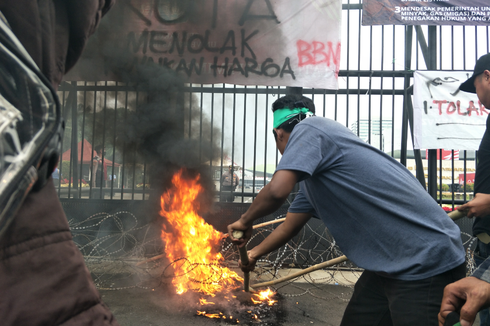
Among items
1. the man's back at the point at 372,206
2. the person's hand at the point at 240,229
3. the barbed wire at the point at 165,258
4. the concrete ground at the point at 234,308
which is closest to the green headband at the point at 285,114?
the man's back at the point at 372,206

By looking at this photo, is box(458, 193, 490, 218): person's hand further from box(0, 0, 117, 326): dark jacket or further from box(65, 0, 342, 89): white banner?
box(65, 0, 342, 89): white banner

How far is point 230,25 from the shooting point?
5984 millimetres

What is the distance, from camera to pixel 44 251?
72 centimetres

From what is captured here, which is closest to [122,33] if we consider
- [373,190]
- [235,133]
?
[235,133]

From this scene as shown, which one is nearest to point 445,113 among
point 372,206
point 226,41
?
point 226,41

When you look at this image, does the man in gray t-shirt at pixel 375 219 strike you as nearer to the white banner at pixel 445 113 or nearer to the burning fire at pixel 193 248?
the burning fire at pixel 193 248

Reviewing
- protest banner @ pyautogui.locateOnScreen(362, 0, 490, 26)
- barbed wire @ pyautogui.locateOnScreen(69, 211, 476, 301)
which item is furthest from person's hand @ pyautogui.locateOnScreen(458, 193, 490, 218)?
protest banner @ pyautogui.locateOnScreen(362, 0, 490, 26)

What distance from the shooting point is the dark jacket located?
0.67m

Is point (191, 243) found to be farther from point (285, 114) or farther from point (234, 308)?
point (285, 114)

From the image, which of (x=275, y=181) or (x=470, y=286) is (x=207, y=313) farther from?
(x=470, y=286)

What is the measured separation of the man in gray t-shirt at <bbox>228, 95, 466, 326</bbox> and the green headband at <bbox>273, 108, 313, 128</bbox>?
37cm

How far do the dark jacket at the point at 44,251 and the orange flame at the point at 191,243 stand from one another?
12.6 feet

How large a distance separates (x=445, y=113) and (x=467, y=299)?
5.38m

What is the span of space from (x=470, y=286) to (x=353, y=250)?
76 cm
